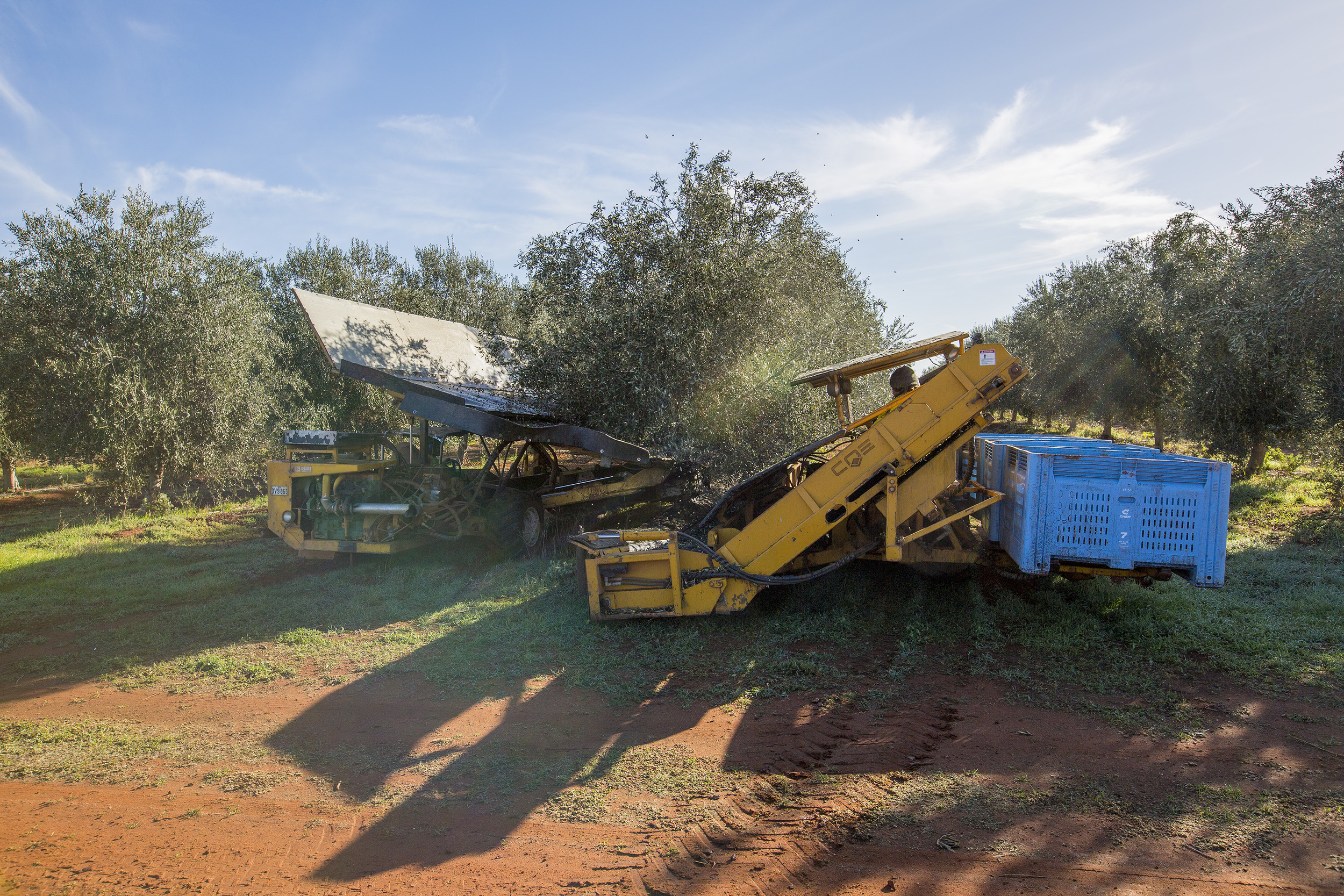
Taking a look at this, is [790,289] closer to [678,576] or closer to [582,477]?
[582,477]

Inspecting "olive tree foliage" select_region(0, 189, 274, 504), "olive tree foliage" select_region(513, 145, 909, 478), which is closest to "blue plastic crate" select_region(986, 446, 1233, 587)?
"olive tree foliage" select_region(513, 145, 909, 478)

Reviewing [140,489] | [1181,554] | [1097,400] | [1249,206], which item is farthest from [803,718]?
[1097,400]

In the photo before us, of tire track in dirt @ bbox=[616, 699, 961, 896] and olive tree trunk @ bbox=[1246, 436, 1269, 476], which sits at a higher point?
olive tree trunk @ bbox=[1246, 436, 1269, 476]

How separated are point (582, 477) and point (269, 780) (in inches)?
302

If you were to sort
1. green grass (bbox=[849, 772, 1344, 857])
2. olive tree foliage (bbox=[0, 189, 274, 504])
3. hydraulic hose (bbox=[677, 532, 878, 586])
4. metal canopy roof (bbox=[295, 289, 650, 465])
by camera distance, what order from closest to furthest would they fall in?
green grass (bbox=[849, 772, 1344, 857])
hydraulic hose (bbox=[677, 532, 878, 586])
metal canopy roof (bbox=[295, 289, 650, 465])
olive tree foliage (bbox=[0, 189, 274, 504])

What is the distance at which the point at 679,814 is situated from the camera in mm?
3703

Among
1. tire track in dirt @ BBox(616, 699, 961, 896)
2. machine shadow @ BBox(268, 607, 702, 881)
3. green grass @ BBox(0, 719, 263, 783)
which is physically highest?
tire track in dirt @ BBox(616, 699, 961, 896)

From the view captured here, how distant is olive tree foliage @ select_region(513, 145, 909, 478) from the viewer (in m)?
9.33

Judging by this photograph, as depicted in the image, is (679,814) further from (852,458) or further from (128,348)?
(128,348)

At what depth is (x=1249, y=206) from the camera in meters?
12.3

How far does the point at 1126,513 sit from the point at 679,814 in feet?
13.5

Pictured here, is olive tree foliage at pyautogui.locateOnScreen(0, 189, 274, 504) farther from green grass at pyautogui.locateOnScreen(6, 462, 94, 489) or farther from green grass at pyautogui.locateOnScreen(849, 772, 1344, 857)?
green grass at pyautogui.locateOnScreen(849, 772, 1344, 857)

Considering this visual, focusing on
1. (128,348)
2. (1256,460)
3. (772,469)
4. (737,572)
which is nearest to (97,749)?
(737,572)

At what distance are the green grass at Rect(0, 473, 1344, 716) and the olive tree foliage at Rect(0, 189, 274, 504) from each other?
5.48 m
